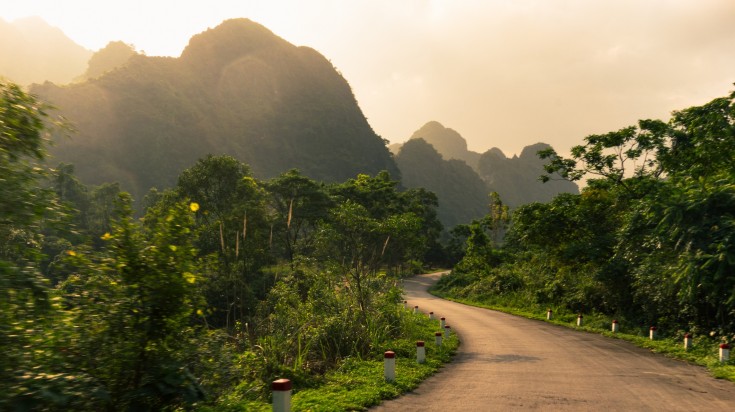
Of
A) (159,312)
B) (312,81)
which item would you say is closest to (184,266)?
(159,312)

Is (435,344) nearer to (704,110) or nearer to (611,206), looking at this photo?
(611,206)

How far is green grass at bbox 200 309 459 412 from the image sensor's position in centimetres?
736

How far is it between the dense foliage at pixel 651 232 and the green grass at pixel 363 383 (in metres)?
7.39

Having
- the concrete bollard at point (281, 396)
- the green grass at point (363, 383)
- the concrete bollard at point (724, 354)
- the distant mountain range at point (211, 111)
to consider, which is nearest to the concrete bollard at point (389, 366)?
the green grass at point (363, 383)

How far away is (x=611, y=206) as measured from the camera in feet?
67.2

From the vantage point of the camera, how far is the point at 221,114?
136m

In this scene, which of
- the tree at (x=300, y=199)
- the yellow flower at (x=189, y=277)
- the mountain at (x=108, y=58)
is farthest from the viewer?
the mountain at (x=108, y=58)

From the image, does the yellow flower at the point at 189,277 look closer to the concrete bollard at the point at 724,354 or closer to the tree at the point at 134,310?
the tree at the point at 134,310

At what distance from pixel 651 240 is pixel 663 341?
334cm

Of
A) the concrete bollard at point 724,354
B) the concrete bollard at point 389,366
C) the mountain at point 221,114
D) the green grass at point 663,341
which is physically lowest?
the concrete bollard at point 389,366

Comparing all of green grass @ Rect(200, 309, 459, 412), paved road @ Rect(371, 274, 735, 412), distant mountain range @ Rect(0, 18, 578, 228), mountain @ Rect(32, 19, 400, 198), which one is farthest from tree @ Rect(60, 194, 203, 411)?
mountain @ Rect(32, 19, 400, 198)

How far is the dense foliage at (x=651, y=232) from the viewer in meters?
11.8

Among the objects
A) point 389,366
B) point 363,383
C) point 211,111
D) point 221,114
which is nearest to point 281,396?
point 363,383

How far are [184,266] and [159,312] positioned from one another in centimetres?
65
